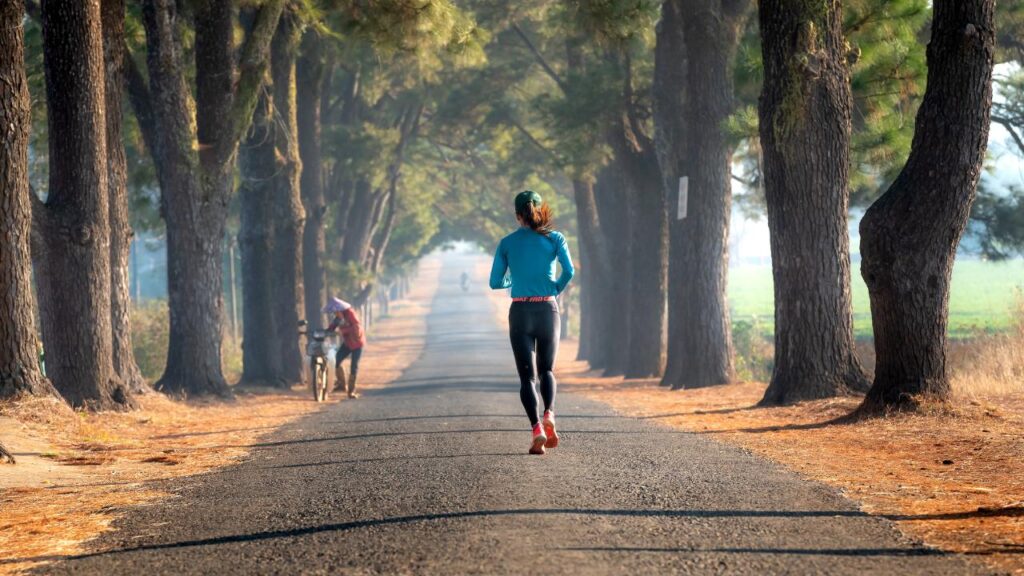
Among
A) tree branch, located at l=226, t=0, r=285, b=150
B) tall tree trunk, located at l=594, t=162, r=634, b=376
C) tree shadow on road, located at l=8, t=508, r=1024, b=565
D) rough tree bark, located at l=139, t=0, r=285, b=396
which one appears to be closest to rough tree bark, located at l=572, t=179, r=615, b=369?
tall tree trunk, located at l=594, t=162, r=634, b=376

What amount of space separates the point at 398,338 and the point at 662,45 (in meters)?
44.7

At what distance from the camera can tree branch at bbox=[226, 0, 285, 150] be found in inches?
→ 809

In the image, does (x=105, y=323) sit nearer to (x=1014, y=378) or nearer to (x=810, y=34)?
(x=810, y=34)

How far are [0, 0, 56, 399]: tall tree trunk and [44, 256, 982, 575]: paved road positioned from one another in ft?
10.2

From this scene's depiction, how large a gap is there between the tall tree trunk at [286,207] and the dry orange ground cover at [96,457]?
546 cm

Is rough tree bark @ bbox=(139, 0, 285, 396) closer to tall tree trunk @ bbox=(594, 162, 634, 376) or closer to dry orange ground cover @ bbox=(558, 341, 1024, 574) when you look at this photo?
dry orange ground cover @ bbox=(558, 341, 1024, 574)

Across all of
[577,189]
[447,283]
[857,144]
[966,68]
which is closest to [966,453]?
[966,68]

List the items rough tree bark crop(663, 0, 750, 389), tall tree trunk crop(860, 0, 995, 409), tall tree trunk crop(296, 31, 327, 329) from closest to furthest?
tall tree trunk crop(860, 0, 995, 409)
rough tree bark crop(663, 0, 750, 389)
tall tree trunk crop(296, 31, 327, 329)

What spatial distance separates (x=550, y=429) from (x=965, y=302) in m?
66.7

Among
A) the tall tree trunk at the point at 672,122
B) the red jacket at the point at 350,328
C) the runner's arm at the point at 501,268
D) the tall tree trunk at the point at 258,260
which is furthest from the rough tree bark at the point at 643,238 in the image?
the runner's arm at the point at 501,268

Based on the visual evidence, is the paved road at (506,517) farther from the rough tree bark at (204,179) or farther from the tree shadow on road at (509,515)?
the rough tree bark at (204,179)

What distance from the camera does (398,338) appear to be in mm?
67312

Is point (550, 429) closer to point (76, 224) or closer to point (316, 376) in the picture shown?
point (76, 224)

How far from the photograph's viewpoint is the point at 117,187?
1750cm
